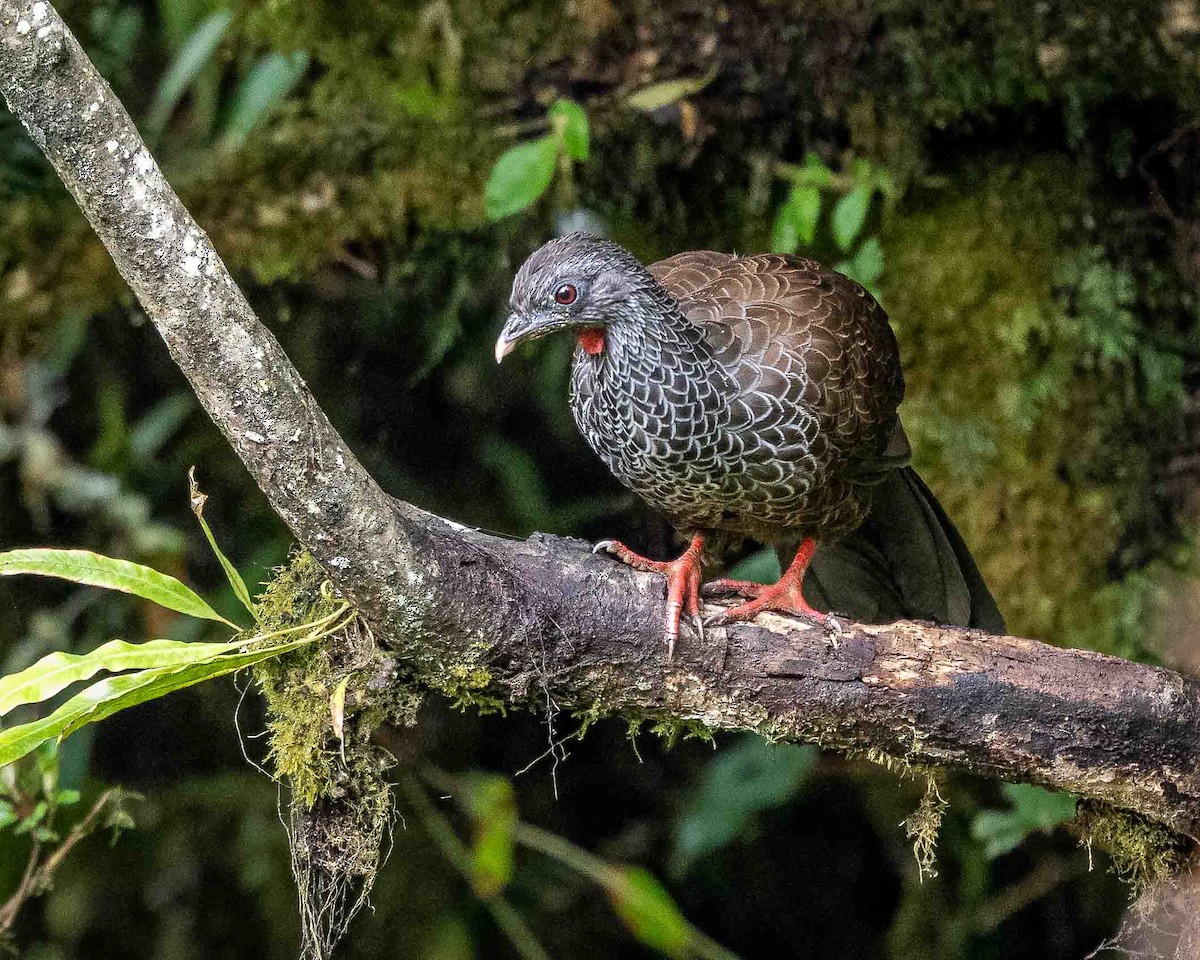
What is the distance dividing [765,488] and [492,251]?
5.00ft

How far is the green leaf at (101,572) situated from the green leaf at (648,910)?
1.91 metres

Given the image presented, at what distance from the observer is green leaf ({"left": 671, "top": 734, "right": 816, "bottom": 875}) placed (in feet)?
12.4

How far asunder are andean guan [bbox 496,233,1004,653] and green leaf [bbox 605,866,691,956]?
116cm

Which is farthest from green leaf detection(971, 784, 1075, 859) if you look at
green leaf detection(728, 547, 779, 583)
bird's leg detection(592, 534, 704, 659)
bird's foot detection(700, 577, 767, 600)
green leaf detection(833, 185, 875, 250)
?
green leaf detection(833, 185, 875, 250)

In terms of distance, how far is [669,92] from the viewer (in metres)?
3.74

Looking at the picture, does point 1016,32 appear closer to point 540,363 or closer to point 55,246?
point 540,363

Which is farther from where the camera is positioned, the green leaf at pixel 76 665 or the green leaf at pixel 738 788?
the green leaf at pixel 738 788

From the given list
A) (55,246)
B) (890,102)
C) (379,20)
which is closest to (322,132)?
(379,20)

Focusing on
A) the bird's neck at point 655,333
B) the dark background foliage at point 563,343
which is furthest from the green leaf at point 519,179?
the bird's neck at point 655,333

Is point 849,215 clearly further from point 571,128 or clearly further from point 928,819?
point 928,819

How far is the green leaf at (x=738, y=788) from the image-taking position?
12.4ft

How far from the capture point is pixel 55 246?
150 inches

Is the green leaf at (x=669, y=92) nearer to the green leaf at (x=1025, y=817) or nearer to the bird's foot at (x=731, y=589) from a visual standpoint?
the bird's foot at (x=731, y=589)

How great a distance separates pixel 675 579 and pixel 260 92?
217 cm
